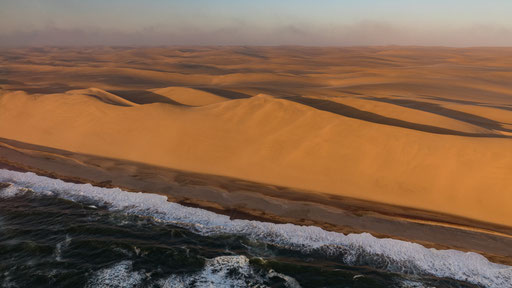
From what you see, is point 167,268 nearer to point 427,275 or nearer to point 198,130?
point 427,275

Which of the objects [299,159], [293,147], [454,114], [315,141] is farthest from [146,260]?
[454,114]

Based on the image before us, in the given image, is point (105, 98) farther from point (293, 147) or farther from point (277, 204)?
point (277, 204)

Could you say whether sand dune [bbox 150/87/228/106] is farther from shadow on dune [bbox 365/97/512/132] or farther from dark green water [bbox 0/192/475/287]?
dark green water [bbox 0/192/475/287]

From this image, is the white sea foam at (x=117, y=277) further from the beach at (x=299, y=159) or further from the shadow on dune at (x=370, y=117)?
the shadow on dune at (x=370, y=117)

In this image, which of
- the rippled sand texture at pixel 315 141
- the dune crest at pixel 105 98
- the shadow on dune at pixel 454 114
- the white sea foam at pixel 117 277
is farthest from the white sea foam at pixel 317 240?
the shadow on dune at pixel 454 114

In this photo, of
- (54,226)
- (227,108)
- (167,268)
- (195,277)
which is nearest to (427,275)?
(195,277)
